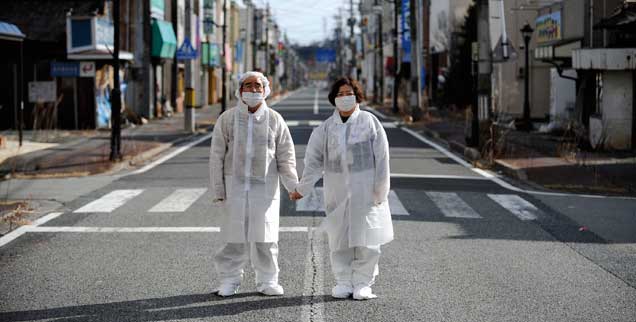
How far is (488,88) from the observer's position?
24.2 m

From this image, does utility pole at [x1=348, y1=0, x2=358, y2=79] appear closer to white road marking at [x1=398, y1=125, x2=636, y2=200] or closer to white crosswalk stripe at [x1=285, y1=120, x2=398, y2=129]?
white crosswalk stripe at [x1=285, y1=120, x2=398, y2=129]

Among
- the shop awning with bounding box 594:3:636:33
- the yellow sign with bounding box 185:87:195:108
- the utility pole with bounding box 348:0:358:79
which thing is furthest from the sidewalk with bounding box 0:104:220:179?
the utility pole with bounding box 348:0:358:79

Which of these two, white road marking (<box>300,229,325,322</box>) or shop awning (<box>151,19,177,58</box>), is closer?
white road marking (<box>300,229,325,322</box>)

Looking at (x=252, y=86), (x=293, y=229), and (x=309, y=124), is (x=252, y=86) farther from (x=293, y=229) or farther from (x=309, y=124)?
(x=309, y=124)

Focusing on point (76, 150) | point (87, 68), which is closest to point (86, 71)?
point (87, 68)

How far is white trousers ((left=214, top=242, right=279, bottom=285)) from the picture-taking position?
26.3 feet

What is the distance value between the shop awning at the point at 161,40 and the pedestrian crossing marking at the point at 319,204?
27.6 meters

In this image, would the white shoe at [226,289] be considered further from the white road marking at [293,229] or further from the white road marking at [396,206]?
the white road marking at [396,206]

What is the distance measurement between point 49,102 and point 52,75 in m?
0.89

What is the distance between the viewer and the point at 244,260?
812cm

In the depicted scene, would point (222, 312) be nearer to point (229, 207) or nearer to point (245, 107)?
point (229, 207)

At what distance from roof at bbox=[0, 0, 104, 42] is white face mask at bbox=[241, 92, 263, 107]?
2599 cm

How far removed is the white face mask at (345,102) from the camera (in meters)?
7.89

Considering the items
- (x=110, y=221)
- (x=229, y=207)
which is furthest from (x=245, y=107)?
(x=110, y=221)
